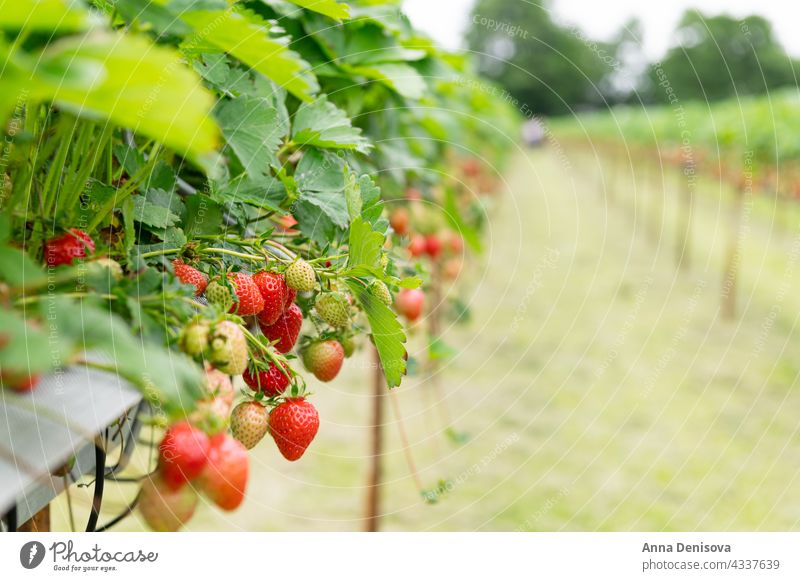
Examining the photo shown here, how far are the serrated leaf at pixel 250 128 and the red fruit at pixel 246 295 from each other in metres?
0.12

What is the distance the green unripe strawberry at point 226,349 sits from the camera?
47 centimetres

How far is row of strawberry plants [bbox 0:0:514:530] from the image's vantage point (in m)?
0.29

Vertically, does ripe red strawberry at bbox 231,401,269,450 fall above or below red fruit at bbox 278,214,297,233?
below

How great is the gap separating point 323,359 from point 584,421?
3481 mm

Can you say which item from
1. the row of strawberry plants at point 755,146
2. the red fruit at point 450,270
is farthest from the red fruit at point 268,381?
the row of strawberry plants at point 755,146

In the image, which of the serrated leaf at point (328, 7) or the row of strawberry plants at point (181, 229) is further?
the serrated leaf at point (328, 7)

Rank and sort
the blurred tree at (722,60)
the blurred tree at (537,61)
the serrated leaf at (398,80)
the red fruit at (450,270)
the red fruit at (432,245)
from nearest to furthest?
the serrated leaf at (398,80)
the red fruit at (432,245)
the red fruit at (450,270)
the blurred tree at (537,61)
the blurred tree at (722,60)

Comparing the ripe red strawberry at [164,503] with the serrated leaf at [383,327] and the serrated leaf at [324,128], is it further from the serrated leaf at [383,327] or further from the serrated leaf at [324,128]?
the serrated leaf at [324,128]

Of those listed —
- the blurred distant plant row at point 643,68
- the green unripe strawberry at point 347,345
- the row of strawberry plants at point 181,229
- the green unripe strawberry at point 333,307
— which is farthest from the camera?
the blurred distant plant row at point 643,68

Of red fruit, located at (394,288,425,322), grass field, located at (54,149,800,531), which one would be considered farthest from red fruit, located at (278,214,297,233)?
red fruit, located at (394,288,425,322)

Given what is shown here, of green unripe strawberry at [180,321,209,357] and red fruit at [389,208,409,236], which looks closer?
green unripe strawberry at [180,321,209,357]

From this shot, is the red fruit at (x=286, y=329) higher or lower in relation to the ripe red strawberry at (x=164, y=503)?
higher

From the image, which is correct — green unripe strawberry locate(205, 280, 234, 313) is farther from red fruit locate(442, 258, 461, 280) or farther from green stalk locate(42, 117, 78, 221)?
red fruit locate(442, 258, 461, 280)

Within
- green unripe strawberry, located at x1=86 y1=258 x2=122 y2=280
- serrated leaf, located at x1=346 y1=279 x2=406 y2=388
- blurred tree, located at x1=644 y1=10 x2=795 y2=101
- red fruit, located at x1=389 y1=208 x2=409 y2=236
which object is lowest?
green unripe strawberry, located at x1=86 y1=258 x2=122 y2=280
